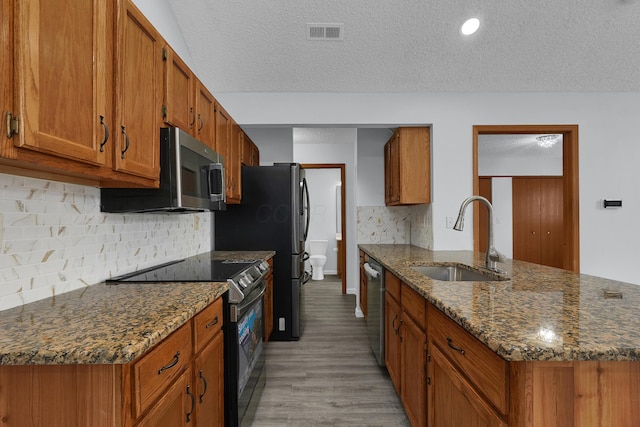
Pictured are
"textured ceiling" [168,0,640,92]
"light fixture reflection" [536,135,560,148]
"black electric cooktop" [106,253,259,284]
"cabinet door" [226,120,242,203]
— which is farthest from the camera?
"light fixture reflection" [536,135,560,148]

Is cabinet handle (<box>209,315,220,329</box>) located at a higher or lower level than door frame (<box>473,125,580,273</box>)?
lower

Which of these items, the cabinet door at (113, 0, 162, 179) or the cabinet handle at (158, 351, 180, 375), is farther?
the cabinet door at (113, 0, 162, 179)

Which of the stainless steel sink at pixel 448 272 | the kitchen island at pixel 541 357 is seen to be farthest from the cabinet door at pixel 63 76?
the stainless steel sink at pixel 448 272

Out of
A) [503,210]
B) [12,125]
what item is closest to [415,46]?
[12,125]

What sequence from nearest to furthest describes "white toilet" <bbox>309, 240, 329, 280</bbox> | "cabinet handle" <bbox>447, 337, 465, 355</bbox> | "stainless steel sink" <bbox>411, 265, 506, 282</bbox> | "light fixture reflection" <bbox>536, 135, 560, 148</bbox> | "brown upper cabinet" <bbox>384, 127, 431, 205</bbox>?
1. "cabinet handle" <bbox>447, 337, 465, 355</bbox>
2. "stainless steel sink" <bbox>411, 265, 506, 282</bbox>
3. "brown upper cabinet" <bbox>384, 127, 431, 205</bbox>
4. "light fixture reflection" <bbox>536, 135, 560, 148</bbox>
5. "white toilet" <bbox>309, 240, 329, 280</bbox>

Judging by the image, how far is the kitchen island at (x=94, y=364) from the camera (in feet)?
2.65

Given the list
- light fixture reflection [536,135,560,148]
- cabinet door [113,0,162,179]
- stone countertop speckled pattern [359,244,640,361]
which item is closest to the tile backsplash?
cabinet door [113,0,162,179]

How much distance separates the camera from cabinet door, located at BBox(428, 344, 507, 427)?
97 centimetres

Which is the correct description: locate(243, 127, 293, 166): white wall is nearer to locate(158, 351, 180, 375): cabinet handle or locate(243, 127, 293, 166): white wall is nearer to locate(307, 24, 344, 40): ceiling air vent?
locate(307, 24, 344, 40): ceiling air vent

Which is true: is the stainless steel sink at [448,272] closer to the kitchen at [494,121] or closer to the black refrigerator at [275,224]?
the kitchen at [494,121]

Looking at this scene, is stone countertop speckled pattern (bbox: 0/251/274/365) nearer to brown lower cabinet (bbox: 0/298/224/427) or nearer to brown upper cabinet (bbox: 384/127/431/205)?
brown lower cabinet (bbox: 0/298/224/427)

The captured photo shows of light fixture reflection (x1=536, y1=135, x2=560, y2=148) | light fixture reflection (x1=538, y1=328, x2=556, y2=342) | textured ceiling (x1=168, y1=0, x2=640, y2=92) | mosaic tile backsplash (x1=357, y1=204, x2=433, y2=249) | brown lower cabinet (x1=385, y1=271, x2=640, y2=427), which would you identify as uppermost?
textured ceiling (x1=168, y1=0, x2=640, y2=92)

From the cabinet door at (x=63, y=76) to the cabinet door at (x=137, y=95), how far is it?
0.08m

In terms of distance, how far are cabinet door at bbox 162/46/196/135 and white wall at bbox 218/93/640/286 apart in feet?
3.83
